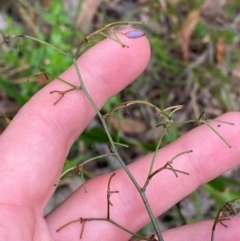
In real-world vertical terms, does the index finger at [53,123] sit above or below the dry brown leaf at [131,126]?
above

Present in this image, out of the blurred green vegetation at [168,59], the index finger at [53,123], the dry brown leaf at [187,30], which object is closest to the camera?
the index finger at [53,123]

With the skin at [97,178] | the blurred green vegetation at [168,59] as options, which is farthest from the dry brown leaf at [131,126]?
the skin at [97,178]

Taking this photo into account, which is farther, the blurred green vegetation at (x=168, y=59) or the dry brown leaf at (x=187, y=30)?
the dry brown leaf at (x=187, y=30)

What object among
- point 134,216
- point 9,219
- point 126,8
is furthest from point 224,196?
point 126,8

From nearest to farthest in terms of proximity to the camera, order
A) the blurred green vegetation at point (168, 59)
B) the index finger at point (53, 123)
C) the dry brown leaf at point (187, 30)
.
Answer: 1. the index finger at point (53, 123)
2. the blurred green vegetation at point (168, 59)
3. the dry brown leaf at point (187, 30)

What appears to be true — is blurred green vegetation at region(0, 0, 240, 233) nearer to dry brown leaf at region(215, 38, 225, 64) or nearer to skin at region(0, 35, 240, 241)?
dry brown leaf at region(215, 38, 225, 64)

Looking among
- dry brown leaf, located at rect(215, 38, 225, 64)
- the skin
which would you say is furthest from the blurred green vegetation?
the skin

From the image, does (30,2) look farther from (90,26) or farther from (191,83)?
(191,83)

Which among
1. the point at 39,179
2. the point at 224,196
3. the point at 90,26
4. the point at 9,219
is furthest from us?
the point at 90,26

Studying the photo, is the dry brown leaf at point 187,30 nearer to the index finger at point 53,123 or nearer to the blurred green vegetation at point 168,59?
the blurred green vegetation at point 168,59
